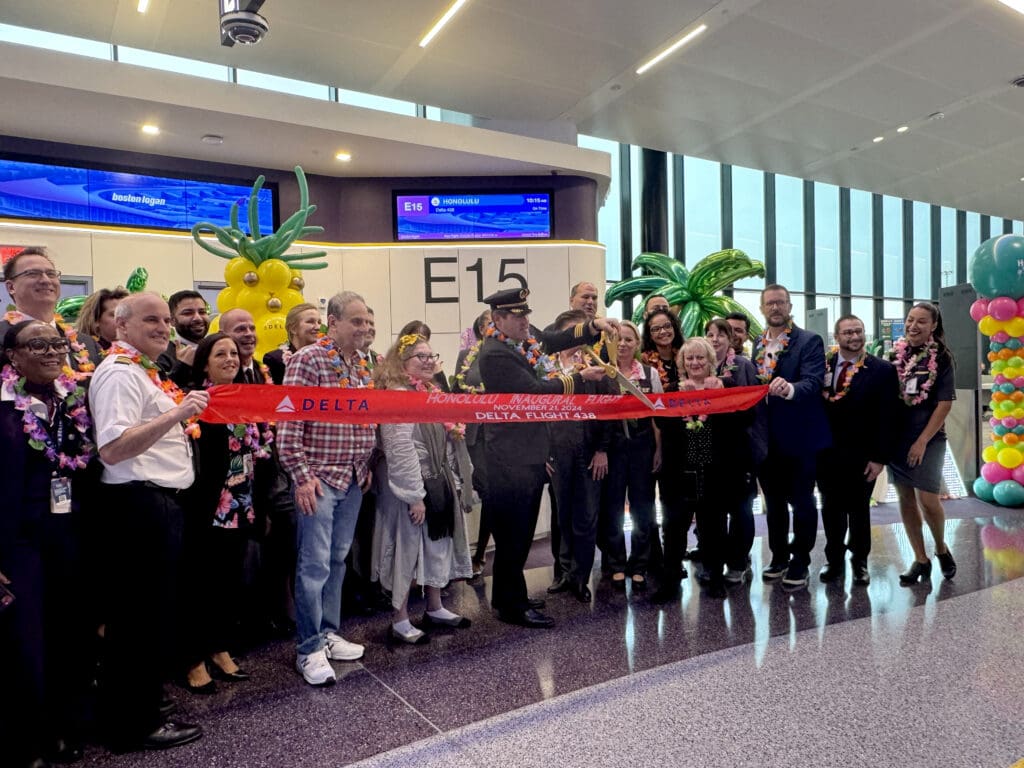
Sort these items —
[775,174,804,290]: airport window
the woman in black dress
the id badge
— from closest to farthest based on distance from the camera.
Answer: the woman in black dress < the id badge < [775,174,804,290]: airport window

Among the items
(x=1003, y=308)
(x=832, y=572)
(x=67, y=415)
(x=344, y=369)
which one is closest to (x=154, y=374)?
(x=67, y=415)

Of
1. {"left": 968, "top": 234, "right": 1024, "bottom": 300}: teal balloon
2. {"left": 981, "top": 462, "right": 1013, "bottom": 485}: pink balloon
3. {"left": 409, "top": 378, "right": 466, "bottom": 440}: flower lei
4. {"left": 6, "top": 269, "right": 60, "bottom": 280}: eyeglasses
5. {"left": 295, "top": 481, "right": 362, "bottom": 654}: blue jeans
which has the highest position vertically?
{"left": 968, "top": 234, "right": 1024, "bottom": 300}: teal balloon

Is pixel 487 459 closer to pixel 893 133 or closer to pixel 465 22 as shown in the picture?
pixel 465 22

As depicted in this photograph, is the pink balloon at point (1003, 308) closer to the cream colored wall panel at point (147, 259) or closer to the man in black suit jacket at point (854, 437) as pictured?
the man in black suit jacket at point (854, 437)

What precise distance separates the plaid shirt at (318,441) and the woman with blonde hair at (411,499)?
225 millimetres

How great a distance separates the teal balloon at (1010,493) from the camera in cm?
605

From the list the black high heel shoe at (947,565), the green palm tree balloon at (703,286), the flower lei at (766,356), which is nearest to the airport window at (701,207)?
the green palm tree balloon at (703,286)

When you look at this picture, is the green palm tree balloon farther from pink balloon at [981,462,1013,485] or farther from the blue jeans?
the blue jeans

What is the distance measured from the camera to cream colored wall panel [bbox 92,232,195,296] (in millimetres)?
6316

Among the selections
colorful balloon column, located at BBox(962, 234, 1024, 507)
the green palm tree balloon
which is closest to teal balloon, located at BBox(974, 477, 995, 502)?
colorful balloon column, located at BBox(962, 234, 1024, 507)

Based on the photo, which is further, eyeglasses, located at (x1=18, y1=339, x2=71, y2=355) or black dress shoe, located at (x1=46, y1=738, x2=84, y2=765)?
black dress shoe, located at (x1=46, y1=738, x2=84, y2=765)

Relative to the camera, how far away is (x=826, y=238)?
43.4 feet

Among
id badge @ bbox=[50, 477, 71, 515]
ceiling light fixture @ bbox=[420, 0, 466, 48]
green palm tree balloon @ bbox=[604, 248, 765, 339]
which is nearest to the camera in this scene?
id badge @ bbox=[50, 477, 71, 515]

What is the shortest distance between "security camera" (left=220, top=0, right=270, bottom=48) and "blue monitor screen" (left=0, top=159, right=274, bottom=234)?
302 cm
